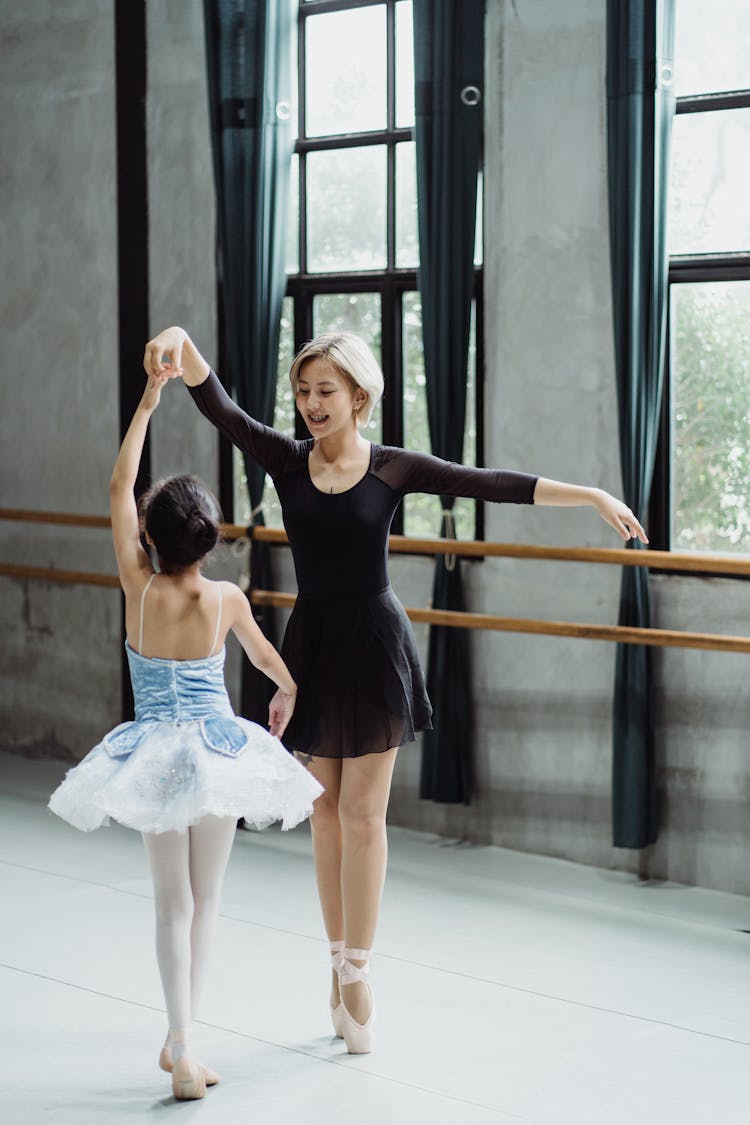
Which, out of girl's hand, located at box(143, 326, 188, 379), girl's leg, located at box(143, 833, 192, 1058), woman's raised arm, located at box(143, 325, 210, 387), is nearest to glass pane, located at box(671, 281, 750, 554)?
woman's raised arm, located at box(143, 325, 210, 387)

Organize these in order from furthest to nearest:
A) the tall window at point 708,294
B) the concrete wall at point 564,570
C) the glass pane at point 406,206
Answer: the glass pane at point 406,206, the concrete wall at point 564,570, the tall window at point 708,294

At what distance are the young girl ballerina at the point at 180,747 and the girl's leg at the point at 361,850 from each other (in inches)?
7.3

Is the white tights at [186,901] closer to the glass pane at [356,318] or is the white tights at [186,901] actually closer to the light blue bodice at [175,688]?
the light blue bodice at [175,688]

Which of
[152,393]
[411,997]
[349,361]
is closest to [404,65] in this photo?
[349,361]

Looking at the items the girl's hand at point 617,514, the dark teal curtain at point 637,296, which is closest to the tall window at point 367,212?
Answer: the dark teal curtain at point 637,296

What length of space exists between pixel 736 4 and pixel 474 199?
972mm

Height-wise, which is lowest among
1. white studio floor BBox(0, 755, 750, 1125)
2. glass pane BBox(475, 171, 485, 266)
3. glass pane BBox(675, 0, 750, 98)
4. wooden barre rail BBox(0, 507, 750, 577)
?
white studio floor BBox(0, 755, 750, 1125)

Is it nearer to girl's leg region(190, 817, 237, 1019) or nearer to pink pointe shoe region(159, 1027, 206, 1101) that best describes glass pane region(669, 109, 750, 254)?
girl's leg region(190, 817, 237, 1019)

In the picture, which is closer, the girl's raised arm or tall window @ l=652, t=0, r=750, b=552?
the girl's raised arm

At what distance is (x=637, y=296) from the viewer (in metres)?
4.62

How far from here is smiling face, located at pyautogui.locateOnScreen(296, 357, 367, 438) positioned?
3.20 m

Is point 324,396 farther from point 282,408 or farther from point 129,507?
point 282,408

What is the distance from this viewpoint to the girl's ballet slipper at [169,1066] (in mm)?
3152

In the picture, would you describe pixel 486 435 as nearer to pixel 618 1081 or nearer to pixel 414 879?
pixel 414 879
